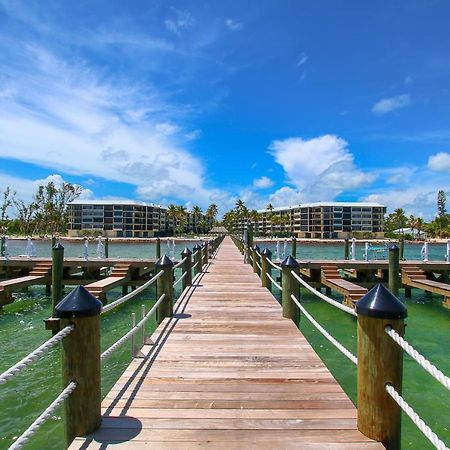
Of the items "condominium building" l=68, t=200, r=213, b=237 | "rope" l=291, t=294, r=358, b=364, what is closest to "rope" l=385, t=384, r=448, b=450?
"rope" l=291, t=294, r=358, b=364

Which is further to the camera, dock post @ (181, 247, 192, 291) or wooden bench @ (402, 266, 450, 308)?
wooden bench @ (402, 266, 450, 308)

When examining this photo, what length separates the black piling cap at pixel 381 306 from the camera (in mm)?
2871

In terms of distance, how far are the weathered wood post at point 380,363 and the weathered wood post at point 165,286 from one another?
15.0 ft

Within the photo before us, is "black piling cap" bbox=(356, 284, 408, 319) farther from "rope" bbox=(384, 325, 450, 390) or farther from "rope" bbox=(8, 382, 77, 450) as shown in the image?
"rope" bbox=(8, 382, 77, 450)

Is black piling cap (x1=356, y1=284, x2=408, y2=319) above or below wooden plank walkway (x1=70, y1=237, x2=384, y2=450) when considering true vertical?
above

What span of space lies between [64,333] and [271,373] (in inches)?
104

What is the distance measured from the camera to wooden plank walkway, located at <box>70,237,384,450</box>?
310 centimetres

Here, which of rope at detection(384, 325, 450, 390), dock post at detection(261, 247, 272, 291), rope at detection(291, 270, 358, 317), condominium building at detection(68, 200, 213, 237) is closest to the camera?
rope at detection(384, 325, 450, 390)

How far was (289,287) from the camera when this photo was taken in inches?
278

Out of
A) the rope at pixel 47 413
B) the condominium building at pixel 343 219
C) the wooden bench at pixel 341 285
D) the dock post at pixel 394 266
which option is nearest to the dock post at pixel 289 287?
the rope at pixel 47 413

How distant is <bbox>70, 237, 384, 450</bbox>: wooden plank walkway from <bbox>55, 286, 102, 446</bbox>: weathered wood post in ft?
0.52

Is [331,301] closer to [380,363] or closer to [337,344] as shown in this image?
[337,344]

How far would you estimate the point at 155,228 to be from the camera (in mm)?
141875

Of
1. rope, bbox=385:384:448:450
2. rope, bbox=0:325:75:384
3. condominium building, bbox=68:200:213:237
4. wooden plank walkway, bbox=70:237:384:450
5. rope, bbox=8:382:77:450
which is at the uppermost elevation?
condominium building, bbox=68:200:213:237
